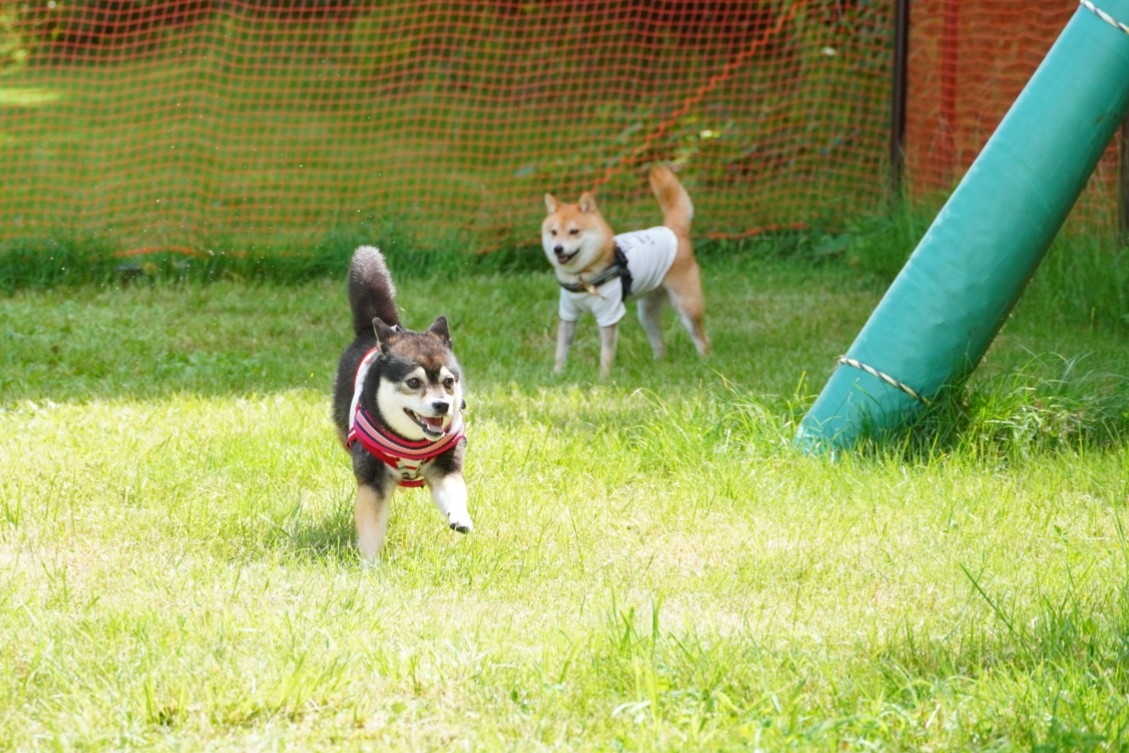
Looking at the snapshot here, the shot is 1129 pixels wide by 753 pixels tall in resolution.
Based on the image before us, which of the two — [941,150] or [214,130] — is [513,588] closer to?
[941,150]

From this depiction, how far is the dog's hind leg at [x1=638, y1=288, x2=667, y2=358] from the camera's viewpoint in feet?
24.9

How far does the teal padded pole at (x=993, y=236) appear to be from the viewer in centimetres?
515

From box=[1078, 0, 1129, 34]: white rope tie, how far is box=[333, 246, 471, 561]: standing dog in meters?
2.79

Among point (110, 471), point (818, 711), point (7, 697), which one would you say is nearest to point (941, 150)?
point (110, 471)

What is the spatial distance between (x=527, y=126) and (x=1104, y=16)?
883 cm

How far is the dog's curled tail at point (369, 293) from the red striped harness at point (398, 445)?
1.54 feet

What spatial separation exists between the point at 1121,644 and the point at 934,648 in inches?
17.5

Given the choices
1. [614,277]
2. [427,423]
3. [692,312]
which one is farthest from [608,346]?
[427,423]

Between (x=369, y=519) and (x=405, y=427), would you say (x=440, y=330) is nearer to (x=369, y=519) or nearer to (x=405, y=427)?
(x=405, y=427)

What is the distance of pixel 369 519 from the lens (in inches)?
163

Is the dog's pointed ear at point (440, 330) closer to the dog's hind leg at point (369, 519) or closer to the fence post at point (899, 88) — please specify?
the dog's hind leg at point (369, 519)

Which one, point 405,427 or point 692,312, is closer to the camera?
point 405,427

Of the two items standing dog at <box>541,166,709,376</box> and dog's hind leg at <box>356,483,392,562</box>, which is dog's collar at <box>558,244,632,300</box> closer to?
standing dog at <box>541,166,709,376</box>

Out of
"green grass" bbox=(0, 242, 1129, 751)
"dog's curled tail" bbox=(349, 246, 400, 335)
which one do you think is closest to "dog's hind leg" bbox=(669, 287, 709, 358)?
"green grass" bbox=(0, 242, 1129, 751)
